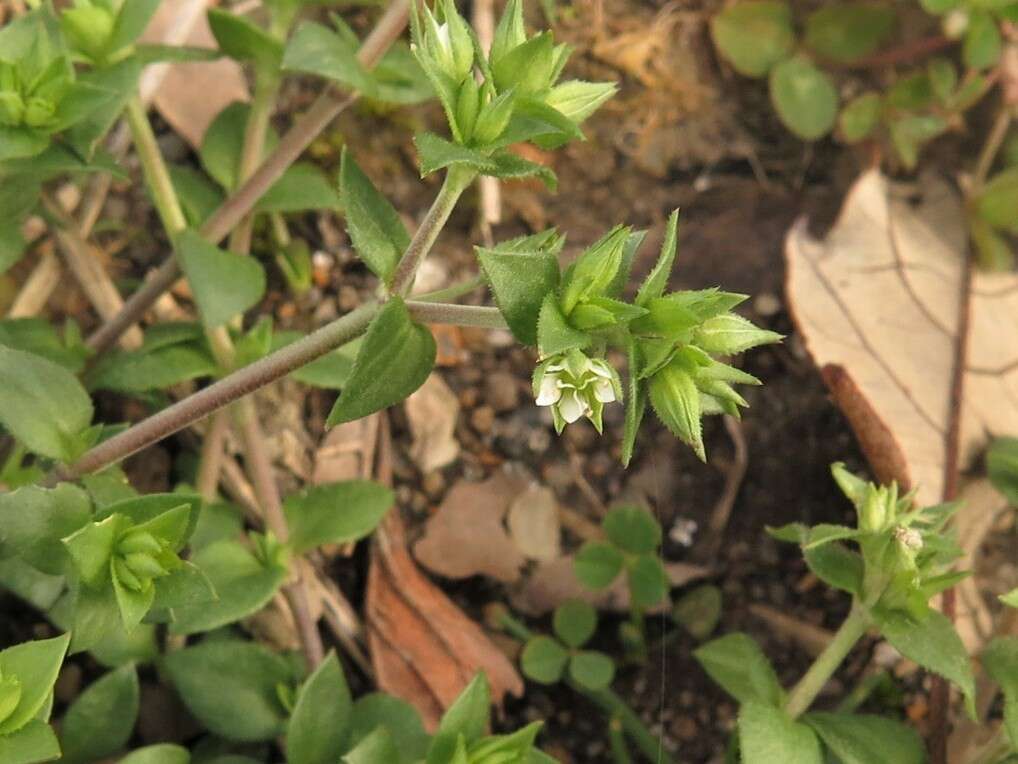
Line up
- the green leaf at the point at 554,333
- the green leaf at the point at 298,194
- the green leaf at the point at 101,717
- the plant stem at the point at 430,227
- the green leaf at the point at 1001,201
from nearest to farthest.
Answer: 1. the green leaf at the point at 554,333
2. the plant stem at the point at 430,227
3. the green leaf at the point at 101,717
4. the green leaf at the point at 298,194
5. the green leaf at the point at 1001,201

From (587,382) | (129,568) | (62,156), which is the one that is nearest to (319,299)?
(62,156)

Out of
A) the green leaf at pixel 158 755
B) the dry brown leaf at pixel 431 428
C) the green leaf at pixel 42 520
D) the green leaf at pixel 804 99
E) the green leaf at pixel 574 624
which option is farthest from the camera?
the green leaf at pixel 804 99

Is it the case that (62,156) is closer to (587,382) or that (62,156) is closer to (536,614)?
(587,382)

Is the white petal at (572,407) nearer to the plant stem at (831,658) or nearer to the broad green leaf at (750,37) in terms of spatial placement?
the plant stem at (831,658)

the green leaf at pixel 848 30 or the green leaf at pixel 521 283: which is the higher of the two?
the green leaf at pixel 521 283

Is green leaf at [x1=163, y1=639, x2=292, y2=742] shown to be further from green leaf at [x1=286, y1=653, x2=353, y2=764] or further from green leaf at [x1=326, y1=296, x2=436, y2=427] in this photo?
green leaf at [x1=326, y1=296, x2=436, y2=427]

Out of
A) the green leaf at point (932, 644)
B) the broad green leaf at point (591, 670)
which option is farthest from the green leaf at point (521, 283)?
the broad green leaf at point (591, 670)

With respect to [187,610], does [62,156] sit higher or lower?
higher
